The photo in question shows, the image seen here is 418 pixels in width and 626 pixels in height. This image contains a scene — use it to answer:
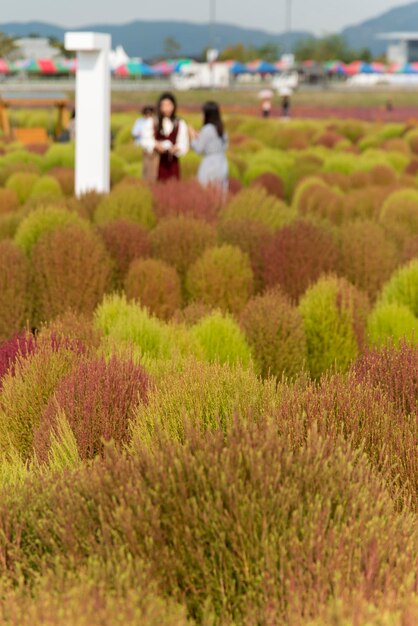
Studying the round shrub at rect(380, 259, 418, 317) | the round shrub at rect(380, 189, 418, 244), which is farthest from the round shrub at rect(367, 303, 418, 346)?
the round shrub at rect(380, 189, 418, 244)

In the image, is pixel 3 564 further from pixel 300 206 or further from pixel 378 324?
pixel 300 206

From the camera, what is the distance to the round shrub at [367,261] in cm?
830

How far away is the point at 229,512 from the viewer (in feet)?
8.87

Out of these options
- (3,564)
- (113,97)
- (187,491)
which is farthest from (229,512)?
(113,97)

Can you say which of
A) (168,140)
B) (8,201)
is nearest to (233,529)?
(168,140)

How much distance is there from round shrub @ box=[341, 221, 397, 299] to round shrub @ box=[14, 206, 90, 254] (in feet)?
6.57

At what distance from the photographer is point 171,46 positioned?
155 meters

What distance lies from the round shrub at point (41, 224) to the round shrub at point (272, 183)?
6.18 metres

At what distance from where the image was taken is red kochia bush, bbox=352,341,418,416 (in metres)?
4.14

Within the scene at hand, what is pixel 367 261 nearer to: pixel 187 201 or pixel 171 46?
pixel 187 201

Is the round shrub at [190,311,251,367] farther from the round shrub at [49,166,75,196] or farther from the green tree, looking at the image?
the green tree

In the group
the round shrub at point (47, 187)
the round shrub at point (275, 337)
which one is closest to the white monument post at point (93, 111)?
the round shrub at point (47, 187)

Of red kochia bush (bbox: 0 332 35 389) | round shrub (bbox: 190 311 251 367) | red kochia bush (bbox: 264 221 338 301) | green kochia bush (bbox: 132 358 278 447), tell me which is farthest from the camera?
red kochia bush (bbox: 264 221 338 301)

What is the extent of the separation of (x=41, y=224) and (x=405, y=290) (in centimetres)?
308
